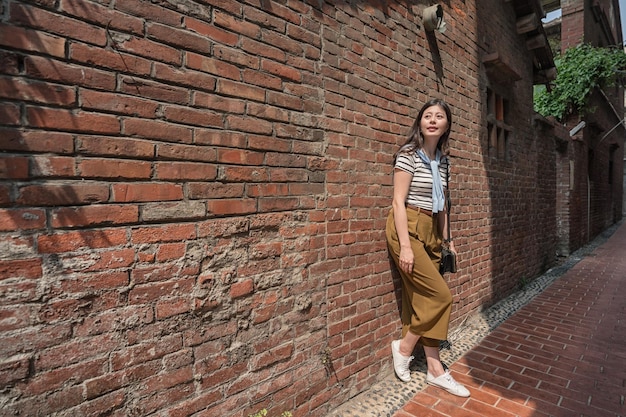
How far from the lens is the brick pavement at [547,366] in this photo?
8.29ft

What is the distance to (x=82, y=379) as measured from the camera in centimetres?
142

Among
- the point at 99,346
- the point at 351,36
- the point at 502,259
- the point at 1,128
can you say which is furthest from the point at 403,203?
the point at 502,259

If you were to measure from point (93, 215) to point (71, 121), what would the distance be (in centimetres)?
37

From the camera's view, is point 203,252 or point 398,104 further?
point 398,104

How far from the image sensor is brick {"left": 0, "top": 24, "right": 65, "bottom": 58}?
124cm

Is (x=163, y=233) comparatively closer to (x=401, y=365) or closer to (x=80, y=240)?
(x=80, y=240)

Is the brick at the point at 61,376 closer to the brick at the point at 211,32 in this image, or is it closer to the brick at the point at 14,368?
the brick at the point at 14,368

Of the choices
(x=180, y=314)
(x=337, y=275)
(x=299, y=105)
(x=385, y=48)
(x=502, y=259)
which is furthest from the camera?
(x=502, y=259)

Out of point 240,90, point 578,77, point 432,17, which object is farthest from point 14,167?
point 578,77

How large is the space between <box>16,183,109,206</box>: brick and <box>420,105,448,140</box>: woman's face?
2.23 metres

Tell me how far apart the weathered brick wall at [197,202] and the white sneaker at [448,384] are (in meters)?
0.36

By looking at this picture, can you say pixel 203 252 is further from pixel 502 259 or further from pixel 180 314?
pixel 502 259

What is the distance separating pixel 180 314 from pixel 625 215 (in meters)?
27.9

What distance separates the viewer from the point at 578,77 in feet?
29.5
